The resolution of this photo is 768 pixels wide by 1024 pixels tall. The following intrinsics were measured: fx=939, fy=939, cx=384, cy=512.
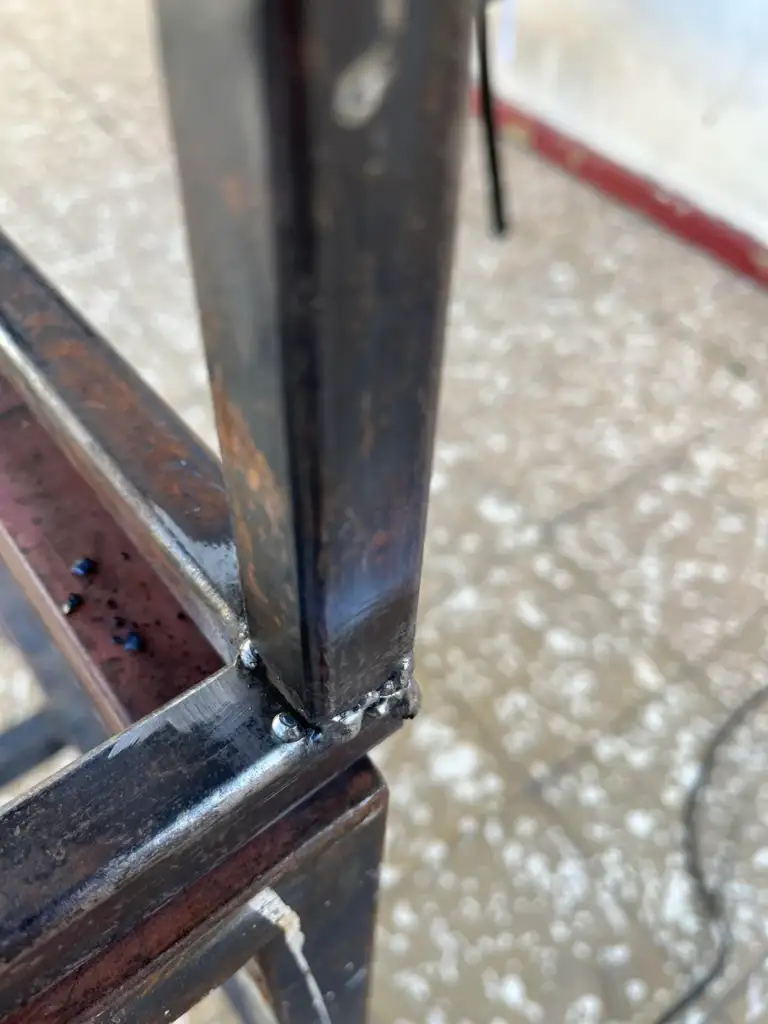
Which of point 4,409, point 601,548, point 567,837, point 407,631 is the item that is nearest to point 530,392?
point 601,548

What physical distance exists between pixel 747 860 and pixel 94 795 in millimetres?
833

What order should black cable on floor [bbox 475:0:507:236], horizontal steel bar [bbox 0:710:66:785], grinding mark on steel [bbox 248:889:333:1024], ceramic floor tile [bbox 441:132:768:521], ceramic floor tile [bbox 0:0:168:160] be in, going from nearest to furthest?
1. grinding mark on steel [bbox 248:889:333:1024]
2. horizontal steel bar [bbox 0:710:66:785]
3. ceramic floor tile [bbox 441:132:768:521]
4. black cable on floor [bbox 475:0:507:236]
5. ceramic floor tile [bbox 0:0:168:160]

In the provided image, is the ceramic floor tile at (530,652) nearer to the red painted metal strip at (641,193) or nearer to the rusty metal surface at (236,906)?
the rusty metal surface at (236,906)

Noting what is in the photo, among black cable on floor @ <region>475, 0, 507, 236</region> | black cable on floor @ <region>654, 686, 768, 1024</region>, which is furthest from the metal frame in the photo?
black cable on floor @ <region>475, 0, 507, 236</region>

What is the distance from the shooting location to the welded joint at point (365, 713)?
37 cm

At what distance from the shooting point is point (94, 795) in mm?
344

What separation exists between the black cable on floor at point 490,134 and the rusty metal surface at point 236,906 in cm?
131

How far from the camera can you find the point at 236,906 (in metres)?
0.39

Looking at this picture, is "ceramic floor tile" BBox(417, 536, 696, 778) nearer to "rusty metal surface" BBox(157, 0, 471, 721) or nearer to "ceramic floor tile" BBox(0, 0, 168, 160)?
"rusty metal surface" BBox(157, 0, 471, 721)

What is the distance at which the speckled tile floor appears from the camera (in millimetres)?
929

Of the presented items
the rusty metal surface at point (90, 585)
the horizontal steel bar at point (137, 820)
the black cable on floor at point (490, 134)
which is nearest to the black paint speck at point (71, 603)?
the rusty metal surface at point (90, 585)

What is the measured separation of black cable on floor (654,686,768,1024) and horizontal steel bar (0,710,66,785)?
0.62 metres

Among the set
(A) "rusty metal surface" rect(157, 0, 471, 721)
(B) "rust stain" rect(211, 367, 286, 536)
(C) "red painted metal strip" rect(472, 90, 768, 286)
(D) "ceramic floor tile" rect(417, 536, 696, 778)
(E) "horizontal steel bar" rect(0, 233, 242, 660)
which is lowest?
(D) "ceramic floor tile" rect(417, 536, 696, 778)

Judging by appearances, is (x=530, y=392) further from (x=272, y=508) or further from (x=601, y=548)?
(x=272, y=508)
